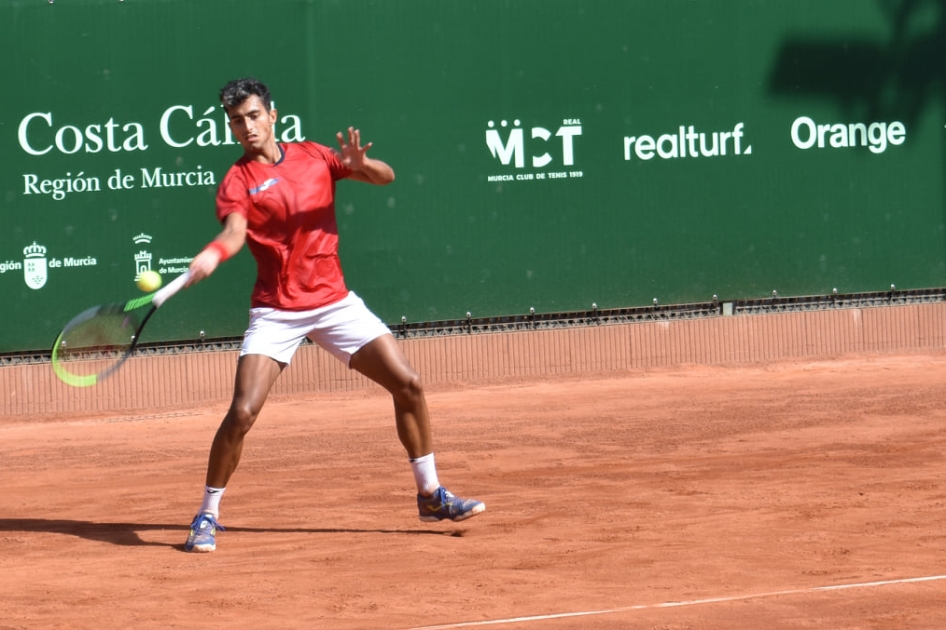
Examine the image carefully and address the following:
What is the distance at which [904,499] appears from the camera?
680 cm

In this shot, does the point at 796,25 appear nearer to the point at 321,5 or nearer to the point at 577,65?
the point at 577,65

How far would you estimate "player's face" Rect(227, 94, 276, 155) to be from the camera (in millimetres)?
6176

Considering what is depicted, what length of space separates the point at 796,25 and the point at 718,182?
4.73ft

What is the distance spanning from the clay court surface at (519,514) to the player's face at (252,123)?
1.71 metres

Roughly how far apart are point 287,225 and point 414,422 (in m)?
1.02

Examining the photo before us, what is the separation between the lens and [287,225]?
6.17m

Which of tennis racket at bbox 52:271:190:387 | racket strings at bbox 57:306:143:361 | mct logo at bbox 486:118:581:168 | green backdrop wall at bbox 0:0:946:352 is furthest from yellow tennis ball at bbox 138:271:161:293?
mct logo at bbox 486:118:581:168

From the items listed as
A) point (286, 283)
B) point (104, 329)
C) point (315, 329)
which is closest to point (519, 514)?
point (315, 329)

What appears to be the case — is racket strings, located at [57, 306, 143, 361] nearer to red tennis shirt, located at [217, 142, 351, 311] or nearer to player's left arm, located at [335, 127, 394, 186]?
red tennis shirt, located at [217, 142, 351, 311]

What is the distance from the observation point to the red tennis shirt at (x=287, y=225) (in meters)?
6.14

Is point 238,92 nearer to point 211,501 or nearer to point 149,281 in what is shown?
point 149,281

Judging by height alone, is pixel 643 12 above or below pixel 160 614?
above


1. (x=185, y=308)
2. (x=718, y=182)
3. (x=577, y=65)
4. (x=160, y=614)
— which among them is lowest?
(x=160, y=614)

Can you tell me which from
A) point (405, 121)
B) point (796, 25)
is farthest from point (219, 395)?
point (796, 25)
